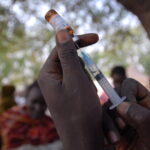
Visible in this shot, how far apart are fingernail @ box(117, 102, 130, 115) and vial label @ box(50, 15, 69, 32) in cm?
32

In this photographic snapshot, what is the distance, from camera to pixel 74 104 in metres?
0.99

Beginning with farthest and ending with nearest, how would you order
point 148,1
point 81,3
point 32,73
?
1. point 32,73
2. point 81,3
3. point 148,1

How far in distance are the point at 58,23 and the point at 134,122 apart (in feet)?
1.37

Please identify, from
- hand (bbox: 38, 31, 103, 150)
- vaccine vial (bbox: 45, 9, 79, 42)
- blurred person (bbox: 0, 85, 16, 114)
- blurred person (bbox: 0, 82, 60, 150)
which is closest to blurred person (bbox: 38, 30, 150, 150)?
hand (bbox: 38, 31, 103, 150)

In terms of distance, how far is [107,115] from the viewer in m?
1.03

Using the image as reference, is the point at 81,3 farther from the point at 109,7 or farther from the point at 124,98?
the point at 124,98

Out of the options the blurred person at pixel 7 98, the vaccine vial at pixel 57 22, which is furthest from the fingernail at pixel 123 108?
the blurred person at pixel 7 98

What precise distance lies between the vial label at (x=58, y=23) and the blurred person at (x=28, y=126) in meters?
3.04

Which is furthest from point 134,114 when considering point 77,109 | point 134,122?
point 77,109

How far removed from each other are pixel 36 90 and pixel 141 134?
11.5ft

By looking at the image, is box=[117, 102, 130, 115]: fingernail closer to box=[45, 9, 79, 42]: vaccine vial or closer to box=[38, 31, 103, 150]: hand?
box=[38, 31, 103, 150]: hand

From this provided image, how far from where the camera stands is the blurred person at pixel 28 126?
4094 millimetres

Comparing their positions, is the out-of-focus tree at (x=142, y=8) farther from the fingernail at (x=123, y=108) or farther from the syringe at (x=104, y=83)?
the fingernail at (x=123, y=108)

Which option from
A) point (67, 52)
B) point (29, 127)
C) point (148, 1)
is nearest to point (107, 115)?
point (67, 52)
